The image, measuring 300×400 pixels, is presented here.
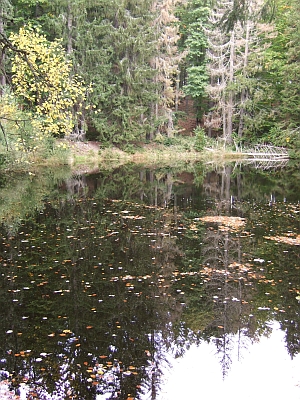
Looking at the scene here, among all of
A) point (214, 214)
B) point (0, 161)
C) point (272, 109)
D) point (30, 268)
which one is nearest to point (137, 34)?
point (272, 109)

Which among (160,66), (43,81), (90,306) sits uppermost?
(160,66)

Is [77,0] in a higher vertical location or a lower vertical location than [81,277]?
higher

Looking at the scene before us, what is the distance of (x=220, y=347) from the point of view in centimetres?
552

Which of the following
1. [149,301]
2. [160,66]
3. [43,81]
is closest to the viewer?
[43,81]

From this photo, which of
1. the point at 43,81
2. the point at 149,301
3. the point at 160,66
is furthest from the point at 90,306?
the point at 160,66

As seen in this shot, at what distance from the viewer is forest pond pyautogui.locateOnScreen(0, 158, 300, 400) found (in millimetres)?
4766

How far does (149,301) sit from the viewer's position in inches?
265

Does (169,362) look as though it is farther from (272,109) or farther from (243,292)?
(272,109)

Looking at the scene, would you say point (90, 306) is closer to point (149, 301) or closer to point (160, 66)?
point (149, 301)

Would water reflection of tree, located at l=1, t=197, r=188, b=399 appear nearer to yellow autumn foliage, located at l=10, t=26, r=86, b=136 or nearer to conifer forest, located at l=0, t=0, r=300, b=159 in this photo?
yellow autumn foliage, located at l=10, t=26, r=86, b=136

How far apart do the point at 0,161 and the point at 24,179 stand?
2.08 m

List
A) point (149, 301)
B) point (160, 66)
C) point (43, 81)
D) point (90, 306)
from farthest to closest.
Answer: point (160, 66) < point (149, 301) < point (90, 306) < point (43, 81)

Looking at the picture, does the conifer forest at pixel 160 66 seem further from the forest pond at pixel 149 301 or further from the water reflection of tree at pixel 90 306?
the water reflection of tree at pixel 90 306

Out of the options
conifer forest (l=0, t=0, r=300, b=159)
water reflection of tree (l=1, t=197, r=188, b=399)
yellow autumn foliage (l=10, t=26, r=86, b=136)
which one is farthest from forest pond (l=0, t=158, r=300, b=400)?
conifer forest (l=0, t=0, r=300, b=159)
